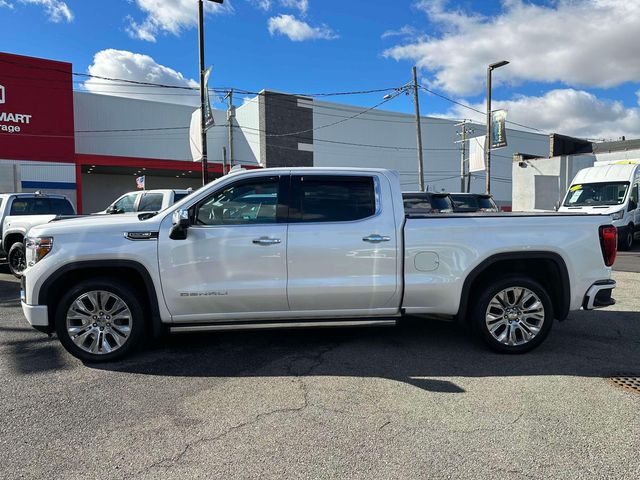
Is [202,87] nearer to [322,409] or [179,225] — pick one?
[179,225]

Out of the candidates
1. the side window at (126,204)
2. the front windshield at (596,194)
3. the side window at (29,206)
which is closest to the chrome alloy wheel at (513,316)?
the side window at (126,204)

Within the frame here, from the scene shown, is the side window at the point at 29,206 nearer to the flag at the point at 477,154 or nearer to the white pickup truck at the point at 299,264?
the white pickup truck at the point at 299,264

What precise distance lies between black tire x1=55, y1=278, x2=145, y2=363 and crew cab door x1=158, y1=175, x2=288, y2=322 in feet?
1.10

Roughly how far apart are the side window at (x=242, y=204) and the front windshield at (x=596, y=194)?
13.8 metres

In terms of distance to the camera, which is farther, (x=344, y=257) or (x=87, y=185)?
(x=87, y=185)

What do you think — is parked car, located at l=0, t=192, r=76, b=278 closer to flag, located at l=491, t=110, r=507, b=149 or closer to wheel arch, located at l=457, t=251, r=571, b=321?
wheel arch, located at l=457, t=251, r=571, b=321

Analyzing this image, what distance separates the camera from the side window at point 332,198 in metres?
4.61

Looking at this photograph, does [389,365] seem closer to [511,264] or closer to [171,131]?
[511,264]

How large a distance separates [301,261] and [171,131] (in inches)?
1481

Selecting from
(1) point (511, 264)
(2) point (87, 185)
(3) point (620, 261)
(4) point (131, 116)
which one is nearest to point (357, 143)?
(4) point (131, 116)

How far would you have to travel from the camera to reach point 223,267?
4445 millimetres

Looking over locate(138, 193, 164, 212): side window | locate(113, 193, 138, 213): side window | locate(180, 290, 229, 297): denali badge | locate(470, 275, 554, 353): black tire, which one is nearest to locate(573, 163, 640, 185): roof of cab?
locate(470, 275, 554, 353): black tire

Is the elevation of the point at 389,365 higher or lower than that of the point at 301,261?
lower

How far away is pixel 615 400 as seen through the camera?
372 cm
